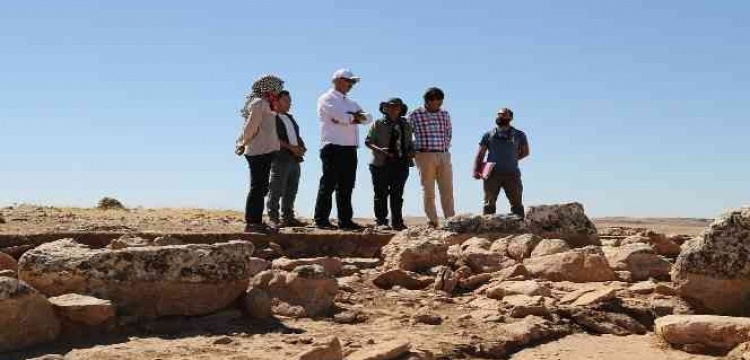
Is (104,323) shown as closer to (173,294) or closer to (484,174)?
(173,294)

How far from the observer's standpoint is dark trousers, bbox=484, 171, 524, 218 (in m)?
10.5

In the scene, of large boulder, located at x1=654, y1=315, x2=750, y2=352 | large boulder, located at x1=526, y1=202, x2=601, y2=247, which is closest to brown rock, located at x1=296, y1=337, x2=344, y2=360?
large boulder, located at x1=654, y1=315, x2=750, y2=352

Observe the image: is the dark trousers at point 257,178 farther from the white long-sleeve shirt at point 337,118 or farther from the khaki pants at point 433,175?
the khaki pants at point 433,175

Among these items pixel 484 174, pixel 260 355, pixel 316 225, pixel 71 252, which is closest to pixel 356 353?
pixel 260 355

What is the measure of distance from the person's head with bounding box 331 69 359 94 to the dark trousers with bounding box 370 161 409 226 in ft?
3.59

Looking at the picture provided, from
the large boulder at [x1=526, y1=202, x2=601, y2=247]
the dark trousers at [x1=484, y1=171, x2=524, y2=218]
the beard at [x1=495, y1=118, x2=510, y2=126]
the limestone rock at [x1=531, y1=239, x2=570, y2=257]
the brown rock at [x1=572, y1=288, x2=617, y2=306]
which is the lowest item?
the brown rock at [x1=572, y1=288, x2=617, y2=306]

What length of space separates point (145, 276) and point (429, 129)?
221 inches

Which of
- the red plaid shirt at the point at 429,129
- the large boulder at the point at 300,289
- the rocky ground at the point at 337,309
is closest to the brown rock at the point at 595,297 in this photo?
the rocky ground at the point at 337,309

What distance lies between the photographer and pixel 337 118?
958 cm

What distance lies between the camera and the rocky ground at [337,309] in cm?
471

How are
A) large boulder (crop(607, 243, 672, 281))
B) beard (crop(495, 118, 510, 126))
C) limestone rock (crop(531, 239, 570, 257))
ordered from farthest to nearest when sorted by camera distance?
beard (crop(495, 118, 510, 126)) < limestone rock (crop(531, 239, 570, 257)) < large boulder (crop(607, 243, 672, 281))

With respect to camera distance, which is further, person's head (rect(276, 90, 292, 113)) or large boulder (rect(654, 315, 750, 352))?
person's head (rect(276, 90, 292, 113))

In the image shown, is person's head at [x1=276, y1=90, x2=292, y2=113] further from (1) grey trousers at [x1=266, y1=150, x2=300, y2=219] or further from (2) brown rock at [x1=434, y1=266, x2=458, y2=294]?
(2) brown rock at [x1=434, y1=266, x2=458, y2=294]

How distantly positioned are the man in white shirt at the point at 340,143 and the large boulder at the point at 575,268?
327 cm
